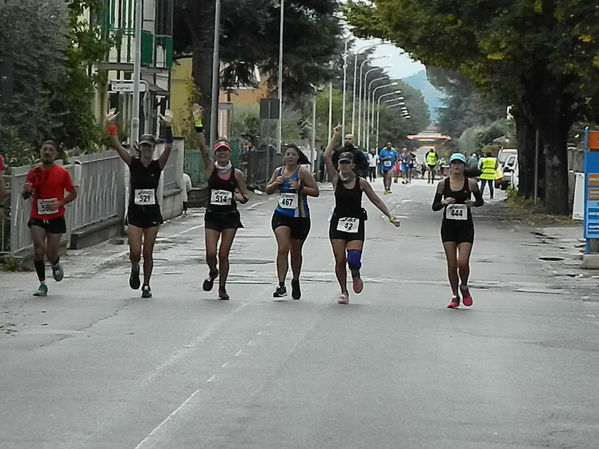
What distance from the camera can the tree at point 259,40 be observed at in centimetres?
4978

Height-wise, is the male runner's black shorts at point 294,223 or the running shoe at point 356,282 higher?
the male runner's black shorts at point 294,223

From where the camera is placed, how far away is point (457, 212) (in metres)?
15.0

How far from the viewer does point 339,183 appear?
1523cm

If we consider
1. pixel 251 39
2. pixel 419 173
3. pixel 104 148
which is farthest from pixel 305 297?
pixel 419 173

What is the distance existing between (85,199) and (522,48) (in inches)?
512

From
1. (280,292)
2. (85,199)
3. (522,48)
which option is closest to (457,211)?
(280,292)

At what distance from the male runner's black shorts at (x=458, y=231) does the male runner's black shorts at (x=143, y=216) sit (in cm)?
322

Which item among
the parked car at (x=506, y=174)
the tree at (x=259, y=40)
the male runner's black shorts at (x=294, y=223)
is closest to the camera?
the male runner's black shorts at (x=294, y=223)

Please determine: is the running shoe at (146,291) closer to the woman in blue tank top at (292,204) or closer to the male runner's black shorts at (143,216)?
the male runner's black shorts at (143,216)

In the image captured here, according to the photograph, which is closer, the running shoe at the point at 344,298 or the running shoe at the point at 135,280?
the running shoe at the point at 344,298

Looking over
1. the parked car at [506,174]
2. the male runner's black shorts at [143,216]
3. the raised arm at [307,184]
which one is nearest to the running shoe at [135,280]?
the male runner's black shorts at [143,216]

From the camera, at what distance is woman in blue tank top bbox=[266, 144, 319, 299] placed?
50.3 feet

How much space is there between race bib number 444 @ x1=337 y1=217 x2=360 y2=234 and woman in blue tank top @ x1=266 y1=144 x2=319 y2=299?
424mm

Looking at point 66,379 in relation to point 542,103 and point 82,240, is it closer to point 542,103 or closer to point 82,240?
point 82,240
